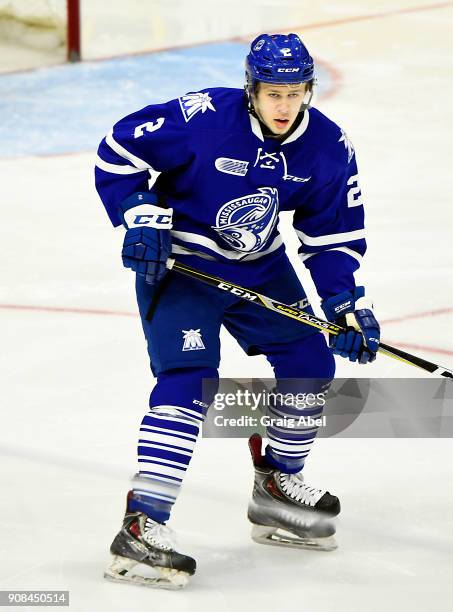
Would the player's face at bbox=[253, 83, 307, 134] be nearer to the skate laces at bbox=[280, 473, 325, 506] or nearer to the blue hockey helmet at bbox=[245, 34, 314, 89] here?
the blue hockey helmet at bbox=[245, 34, 314, 89]

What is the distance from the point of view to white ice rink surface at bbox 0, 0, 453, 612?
9.37 feet

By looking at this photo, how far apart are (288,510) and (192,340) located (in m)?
0.52

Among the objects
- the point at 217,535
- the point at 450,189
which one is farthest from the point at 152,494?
the point at 450,189

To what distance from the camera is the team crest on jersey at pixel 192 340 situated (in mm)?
2826

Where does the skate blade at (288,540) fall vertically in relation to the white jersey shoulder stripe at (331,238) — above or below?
below

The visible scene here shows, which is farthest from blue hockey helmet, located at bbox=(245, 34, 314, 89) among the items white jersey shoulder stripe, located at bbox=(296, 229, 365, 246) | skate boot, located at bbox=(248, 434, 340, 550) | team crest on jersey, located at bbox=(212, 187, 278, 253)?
skate boot, located at bbox=(248, 434, 340, 550)

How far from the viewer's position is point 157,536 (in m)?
2.82

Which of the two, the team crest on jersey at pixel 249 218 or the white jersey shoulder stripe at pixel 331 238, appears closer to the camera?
the team crest on jersey at pixel 249 218

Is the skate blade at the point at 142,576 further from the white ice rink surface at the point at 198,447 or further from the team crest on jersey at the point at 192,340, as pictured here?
the team crest on jersey at the point at 192,340

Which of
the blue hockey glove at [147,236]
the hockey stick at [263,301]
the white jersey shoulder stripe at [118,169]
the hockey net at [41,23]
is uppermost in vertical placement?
the hockey net at [41,23]

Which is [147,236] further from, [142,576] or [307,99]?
[142,576]

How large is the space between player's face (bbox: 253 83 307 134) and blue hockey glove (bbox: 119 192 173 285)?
271 millimetres

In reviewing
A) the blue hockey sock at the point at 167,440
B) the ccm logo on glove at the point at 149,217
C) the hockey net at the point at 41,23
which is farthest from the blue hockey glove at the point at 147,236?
the hockey net at the point at 41,23

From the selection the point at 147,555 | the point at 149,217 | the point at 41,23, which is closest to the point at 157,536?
the point at 147,555
